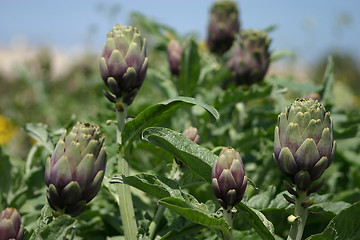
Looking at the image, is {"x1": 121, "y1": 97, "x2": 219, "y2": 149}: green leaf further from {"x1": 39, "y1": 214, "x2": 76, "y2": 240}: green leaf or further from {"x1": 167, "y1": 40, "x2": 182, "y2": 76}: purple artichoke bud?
{"x1": 167, "y1": 40, "x2": 182, "y2": 76}: purple artichoke bud

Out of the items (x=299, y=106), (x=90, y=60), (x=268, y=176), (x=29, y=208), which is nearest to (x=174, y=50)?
(x=268, y=176)

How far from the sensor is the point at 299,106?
76 centimetres

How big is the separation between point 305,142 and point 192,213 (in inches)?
8.8

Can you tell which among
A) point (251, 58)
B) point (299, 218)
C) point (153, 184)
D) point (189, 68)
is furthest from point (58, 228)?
point (251, 58)

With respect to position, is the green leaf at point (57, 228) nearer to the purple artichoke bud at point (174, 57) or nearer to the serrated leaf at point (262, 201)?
the serrated leaf at point (262, 201)

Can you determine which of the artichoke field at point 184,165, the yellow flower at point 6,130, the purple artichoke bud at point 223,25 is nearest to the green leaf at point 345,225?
the artichoke field at point 184,165

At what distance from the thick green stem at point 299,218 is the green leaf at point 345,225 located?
0.11 feet

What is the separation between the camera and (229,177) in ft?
2.42

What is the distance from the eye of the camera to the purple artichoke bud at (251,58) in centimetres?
147

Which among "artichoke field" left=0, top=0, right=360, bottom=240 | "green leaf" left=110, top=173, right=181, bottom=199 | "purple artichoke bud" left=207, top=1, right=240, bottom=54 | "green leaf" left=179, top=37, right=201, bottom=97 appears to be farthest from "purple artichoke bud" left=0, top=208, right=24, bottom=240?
"purple artichoke bud" left=207, top=1, right=240, bottom=54

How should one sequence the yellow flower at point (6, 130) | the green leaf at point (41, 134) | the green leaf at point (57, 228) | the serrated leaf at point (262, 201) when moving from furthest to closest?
1. the yellow flower at point (6, 130)
2. the green leaf at point (41, 134)
3. the serrated leaf at point (262, 201)
4. the green leaf at point (57, 228)

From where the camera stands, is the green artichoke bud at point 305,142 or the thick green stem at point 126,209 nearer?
the green artichoke bud at point 305,142

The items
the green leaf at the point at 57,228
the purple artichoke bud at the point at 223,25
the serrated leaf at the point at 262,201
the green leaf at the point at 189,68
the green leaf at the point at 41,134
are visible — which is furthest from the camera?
the purple artichoke bud at the point at 223,25

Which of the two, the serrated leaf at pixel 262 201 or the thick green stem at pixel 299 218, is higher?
the thick green stem at pixel 299 218
